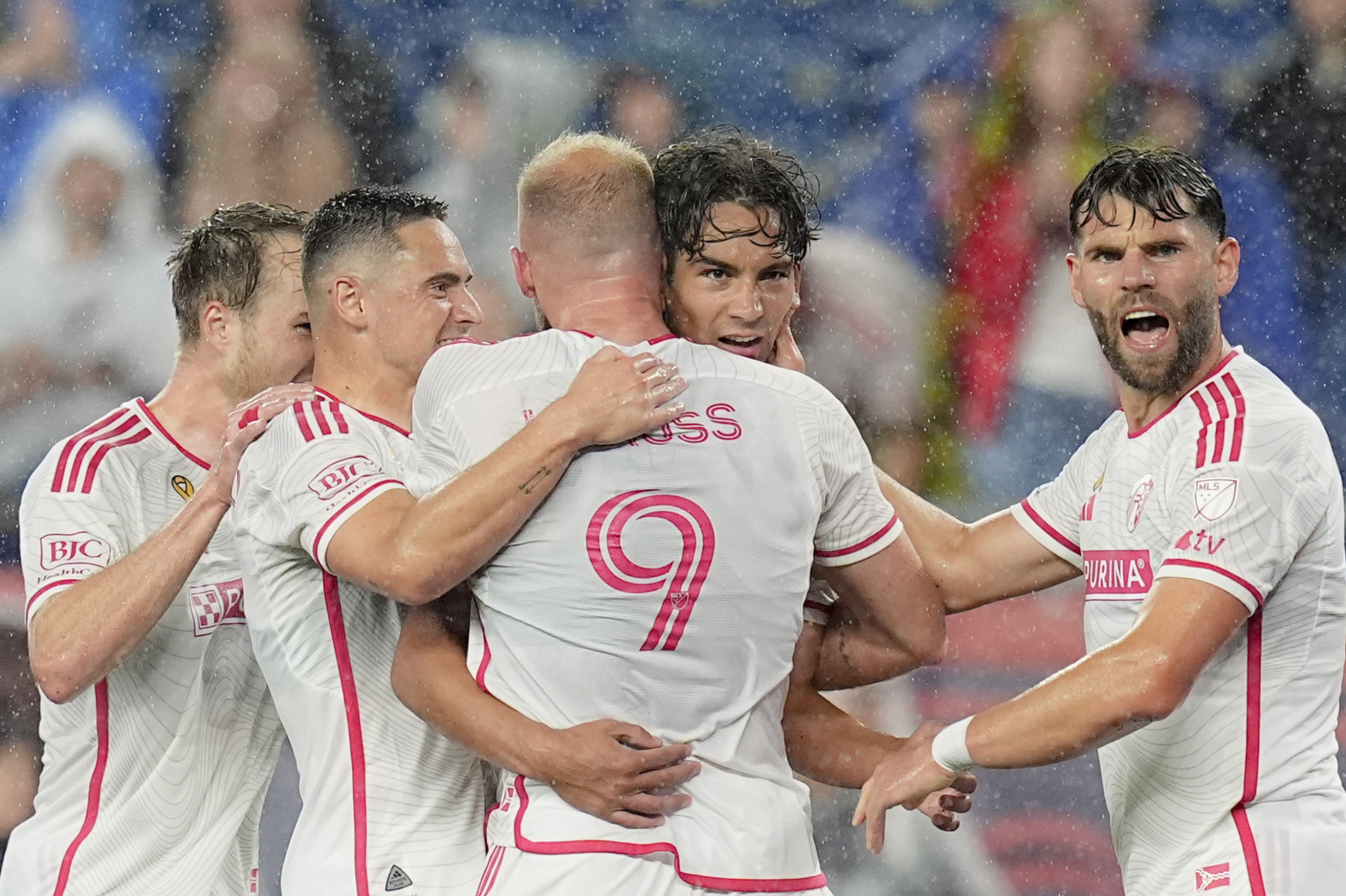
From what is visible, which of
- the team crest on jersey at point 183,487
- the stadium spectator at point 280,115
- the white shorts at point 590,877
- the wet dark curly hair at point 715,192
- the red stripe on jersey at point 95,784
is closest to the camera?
the white shorts at point 590,877

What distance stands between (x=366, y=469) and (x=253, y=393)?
90 cm

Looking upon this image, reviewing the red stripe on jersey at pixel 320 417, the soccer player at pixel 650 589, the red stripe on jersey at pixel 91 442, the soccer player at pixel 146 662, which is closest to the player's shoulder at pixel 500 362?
the soccer player at pixel 650 589

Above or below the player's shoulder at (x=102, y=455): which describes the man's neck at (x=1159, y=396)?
above

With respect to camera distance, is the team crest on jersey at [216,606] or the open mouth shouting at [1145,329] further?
the team crest on jersey at [216,606]

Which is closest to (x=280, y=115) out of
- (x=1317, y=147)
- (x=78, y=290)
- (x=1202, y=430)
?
(x=78, y=290)

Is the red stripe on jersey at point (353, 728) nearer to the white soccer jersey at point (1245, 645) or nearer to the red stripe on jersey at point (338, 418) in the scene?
the red stripe on jersey at point (338, 418)

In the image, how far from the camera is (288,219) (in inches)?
135

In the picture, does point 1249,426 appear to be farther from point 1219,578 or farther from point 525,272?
point 525,272

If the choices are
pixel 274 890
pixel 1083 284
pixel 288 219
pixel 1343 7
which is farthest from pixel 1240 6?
pixel 274 890

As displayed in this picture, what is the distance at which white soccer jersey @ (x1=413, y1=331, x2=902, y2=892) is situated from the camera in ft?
7.51

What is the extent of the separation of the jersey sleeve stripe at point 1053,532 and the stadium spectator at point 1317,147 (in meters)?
4.02

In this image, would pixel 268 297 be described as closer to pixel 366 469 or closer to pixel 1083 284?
pixel 366 469

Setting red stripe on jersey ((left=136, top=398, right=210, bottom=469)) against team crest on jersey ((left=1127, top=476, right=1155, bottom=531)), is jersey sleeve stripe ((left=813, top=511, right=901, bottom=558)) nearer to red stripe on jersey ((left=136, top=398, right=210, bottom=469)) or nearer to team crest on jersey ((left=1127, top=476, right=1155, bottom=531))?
team crest on jersey ((left=1127, top=476, right=1155, bottom=531))

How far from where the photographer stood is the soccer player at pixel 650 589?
229 cm
